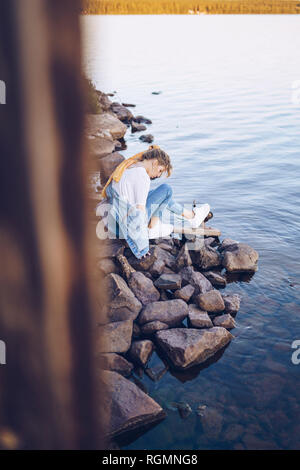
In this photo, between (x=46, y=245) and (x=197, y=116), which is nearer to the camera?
(x=46, y=245)

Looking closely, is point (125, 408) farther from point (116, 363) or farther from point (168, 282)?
point (168, 282)

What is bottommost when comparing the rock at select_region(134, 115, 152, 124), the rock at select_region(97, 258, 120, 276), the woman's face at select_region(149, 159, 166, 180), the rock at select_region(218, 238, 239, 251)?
the rock at select_region(97, 258, 120, 276)

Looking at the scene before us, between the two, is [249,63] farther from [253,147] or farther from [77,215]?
[77,215]

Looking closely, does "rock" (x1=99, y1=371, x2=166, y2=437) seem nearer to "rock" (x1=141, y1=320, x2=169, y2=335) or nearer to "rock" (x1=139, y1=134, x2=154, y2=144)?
"rock" (x1=141, y1=320, x2=169, y2=335)

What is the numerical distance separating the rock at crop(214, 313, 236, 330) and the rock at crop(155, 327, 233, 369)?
0.15 meters

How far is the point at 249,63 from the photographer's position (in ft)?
95.0

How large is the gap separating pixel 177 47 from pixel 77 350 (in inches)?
1787

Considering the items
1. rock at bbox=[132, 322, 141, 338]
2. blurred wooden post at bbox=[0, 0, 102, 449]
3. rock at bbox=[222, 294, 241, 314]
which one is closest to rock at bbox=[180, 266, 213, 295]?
rock at bbox=[222, 294, 241, 314]

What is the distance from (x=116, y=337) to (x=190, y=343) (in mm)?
687

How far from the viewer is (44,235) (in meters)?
0.75

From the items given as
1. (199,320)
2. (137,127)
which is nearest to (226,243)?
(199,320)

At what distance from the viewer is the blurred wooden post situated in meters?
0.67

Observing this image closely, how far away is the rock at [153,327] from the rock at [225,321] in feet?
1.79
